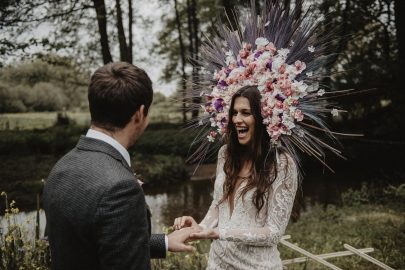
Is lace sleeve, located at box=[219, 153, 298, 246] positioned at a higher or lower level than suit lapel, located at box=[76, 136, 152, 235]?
lower

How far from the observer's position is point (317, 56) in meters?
3.20

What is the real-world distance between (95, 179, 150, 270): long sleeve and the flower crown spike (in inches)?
60.0

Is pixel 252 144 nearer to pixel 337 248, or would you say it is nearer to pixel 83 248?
pixel 83 248

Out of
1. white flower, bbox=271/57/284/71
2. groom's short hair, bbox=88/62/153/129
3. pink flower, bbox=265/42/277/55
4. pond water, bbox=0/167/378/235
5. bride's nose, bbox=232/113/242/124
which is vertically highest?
pink flower, bbox=265/42/277/55

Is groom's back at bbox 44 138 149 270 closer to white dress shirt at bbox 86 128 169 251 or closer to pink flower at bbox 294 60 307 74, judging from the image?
white dress shirt at bbox 86 128 169 251

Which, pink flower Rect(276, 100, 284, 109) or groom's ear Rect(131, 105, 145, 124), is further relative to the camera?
pink flower Rect(276, 100, 284, 109)

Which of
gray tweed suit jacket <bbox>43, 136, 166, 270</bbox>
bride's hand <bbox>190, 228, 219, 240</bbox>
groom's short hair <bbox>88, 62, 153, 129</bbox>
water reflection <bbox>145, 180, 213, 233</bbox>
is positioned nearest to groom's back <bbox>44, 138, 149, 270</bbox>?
gray tweed suit jacket <bbox>43, 136, 166, 270</bbox>

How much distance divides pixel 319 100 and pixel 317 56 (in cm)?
40

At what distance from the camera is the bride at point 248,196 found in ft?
8.09

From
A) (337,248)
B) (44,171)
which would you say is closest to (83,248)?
(337,248)

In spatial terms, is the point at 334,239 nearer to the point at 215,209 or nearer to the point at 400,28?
the point at 215,209

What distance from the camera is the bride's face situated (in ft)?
9.11

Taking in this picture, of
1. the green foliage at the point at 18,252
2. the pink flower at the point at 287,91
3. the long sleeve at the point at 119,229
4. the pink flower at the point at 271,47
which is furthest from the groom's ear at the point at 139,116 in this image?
the green foliage at the point at 18,252

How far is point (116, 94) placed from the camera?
1.52 metres
